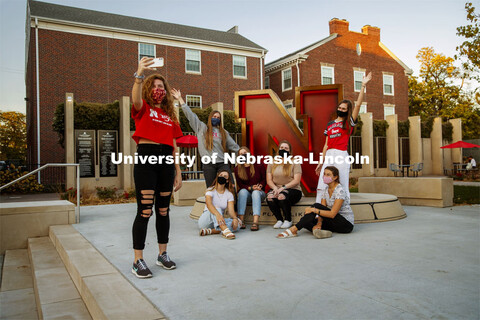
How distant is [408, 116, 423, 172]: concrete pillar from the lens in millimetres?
26516

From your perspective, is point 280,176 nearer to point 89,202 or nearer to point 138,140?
point 138,140

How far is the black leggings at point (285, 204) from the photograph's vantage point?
6055 millimetres

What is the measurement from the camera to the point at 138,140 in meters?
3.65

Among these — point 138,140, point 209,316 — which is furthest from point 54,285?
point 209,316

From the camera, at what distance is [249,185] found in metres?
6.52

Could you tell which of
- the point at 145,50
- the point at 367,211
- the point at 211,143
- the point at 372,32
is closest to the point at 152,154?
the point at 211,143

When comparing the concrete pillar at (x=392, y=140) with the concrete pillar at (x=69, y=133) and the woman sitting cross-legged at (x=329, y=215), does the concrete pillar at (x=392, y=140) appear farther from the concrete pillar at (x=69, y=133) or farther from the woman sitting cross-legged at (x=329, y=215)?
the woman sitting cross-legged at (x=329, y=215)

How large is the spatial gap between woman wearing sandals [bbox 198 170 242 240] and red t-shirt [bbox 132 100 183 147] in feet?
6.94

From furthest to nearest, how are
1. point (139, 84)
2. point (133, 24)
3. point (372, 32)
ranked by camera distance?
point (372, 32) < point (133, 24) < point (139, 84)

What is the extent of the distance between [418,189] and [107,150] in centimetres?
1438

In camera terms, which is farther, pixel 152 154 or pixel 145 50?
pixel 145 50

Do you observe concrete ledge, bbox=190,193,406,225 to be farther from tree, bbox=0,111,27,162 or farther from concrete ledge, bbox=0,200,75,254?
tree, bbox=0,111,27,162

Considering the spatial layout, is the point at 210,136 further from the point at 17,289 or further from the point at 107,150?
the point at 107,150

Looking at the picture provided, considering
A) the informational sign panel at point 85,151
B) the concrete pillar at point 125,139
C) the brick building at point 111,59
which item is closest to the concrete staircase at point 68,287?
the concrete pillar at point 125,139
